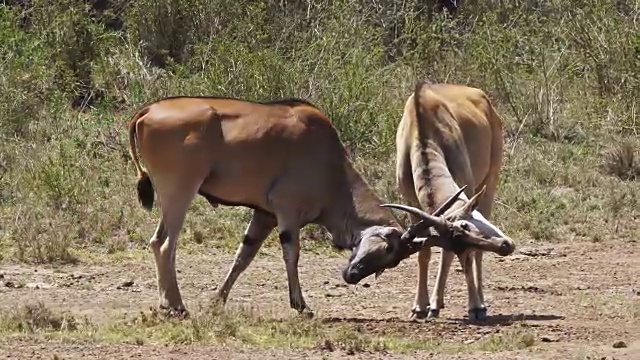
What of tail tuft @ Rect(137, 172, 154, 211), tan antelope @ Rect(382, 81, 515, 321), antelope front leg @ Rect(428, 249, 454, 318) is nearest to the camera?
tan antelope @ Rect(382, 81, 515, 321)

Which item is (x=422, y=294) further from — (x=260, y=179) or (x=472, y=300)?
(x=260, y=179)

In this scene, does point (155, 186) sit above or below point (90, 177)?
above

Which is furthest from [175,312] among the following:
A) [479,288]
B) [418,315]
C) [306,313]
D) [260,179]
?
[479,288]

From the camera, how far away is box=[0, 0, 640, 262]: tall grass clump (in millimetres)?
13797

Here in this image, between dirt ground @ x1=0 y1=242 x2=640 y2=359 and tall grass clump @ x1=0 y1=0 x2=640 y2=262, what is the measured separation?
2.11 feet

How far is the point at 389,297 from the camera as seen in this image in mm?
11422

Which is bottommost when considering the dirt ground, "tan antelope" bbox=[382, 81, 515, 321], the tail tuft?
the dirt ground

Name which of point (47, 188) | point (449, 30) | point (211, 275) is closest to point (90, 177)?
point (47, 188)

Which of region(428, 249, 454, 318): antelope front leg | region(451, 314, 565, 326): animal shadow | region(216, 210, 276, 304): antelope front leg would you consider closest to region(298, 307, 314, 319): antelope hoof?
region(216, 210, 276, 304): antelope front leg

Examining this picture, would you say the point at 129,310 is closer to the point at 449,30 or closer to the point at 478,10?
the point at 449,30

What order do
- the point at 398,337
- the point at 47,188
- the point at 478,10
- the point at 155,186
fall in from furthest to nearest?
1. the point at 478,10
2. the point at 47,188
3. the point at 155,186
4. the point at 398,337

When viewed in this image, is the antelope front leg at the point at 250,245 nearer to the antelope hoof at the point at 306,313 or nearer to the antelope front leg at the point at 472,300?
the antelope hoof at the point at 306,313

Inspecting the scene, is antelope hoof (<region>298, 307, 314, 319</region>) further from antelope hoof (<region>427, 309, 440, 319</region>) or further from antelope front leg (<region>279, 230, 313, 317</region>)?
antelope hoof (<region>427, 309, 440, 319</region>)

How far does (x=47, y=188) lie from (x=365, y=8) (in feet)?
25.3
